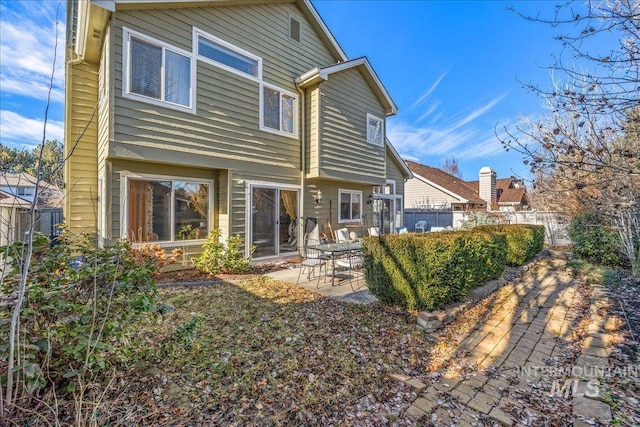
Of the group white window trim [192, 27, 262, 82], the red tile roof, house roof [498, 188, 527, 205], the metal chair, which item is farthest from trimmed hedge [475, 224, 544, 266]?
house roof [498, 188, 527, 205]

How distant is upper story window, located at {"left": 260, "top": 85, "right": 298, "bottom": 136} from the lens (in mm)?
8422

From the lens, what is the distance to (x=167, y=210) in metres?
6.97

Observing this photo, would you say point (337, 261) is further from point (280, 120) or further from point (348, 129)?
point (348, 129)

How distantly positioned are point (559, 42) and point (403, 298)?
3718 millimetres

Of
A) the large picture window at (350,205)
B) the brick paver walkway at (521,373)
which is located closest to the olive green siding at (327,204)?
the large picture window at (350,205)

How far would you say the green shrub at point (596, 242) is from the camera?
301 inches

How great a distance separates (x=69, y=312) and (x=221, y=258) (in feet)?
15.7

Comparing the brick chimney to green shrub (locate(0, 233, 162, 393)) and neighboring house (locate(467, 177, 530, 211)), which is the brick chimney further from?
green shrub (locate(0, 233, 162, 393))

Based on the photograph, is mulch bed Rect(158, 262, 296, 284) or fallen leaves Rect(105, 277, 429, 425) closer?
fallen leaves Rect(105, 277, 429, 425)

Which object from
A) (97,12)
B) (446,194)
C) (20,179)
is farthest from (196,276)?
(446,194)

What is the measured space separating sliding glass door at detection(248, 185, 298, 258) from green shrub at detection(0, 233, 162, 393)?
17.7 ft

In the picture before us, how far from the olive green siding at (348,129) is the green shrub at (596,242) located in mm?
6222

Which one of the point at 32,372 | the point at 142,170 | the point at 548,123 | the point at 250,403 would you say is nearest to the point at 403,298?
the point at 250,403

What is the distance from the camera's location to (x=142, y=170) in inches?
256
